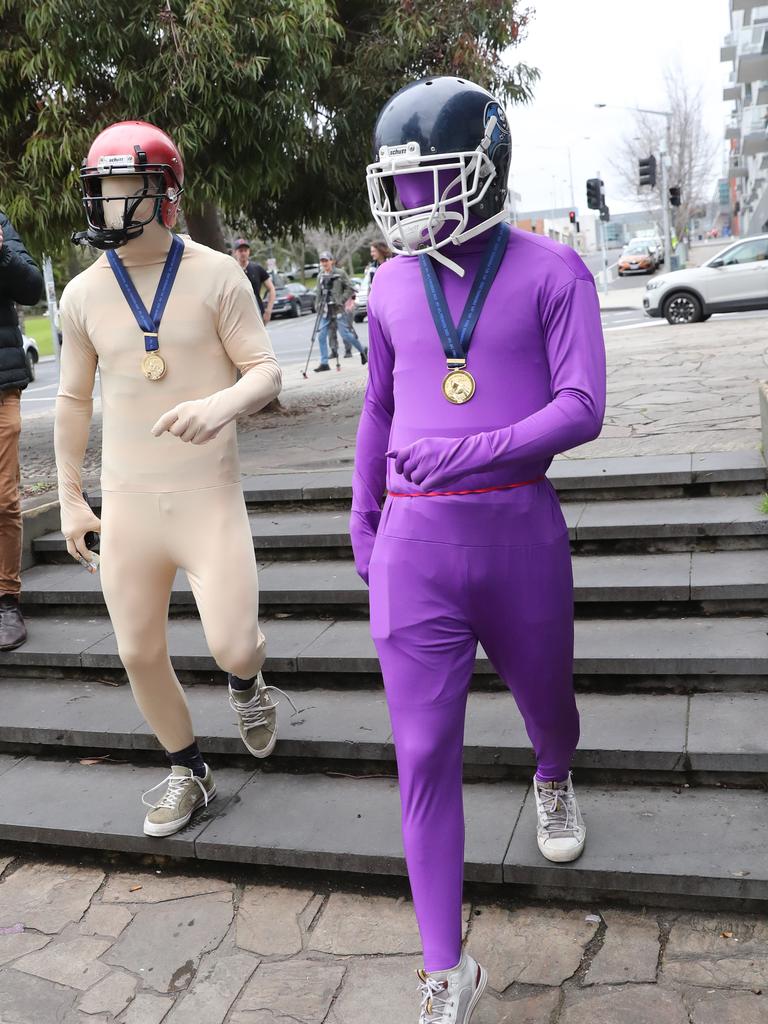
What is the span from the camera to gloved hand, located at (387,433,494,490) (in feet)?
7.02

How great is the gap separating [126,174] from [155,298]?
0.37 meters

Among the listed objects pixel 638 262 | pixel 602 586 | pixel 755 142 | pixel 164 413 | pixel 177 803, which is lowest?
pixel 638 262

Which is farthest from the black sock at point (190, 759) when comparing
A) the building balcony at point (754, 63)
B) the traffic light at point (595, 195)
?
the building balcony at point (754, 63)

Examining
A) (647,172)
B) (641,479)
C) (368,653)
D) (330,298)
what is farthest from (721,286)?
(368,653)

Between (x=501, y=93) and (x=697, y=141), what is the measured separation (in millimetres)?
53940

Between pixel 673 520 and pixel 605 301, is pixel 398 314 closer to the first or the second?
pixel 673 520

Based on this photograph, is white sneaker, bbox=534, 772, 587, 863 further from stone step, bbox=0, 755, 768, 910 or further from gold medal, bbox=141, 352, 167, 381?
gold medal, bbox=141, 352, 167, 381

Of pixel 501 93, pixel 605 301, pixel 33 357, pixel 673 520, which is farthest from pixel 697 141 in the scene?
pixel 673 520

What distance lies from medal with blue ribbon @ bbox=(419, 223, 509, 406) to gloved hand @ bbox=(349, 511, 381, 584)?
42 cm

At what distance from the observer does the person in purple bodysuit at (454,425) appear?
2.25 m

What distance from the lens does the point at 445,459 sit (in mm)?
2146

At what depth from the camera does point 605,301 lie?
28344mm

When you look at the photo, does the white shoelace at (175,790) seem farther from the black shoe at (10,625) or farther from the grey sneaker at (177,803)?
the black shoe at (10,625)

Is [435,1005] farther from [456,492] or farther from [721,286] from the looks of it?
[721,286]
